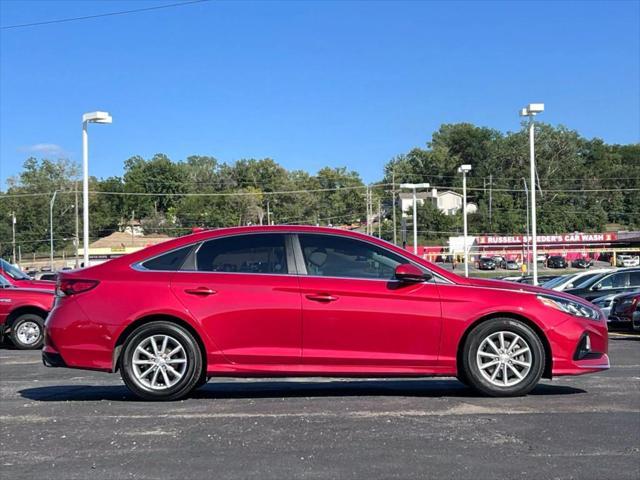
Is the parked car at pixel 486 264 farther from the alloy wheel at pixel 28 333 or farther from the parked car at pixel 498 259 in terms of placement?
the alloy wheel at pixel 28 333

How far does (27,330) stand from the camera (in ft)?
43.4

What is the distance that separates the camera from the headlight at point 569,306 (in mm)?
6422

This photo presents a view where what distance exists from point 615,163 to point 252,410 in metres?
131

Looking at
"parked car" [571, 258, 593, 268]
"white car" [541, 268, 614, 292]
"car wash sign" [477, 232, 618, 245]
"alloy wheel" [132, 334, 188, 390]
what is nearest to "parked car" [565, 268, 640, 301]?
"white car" [541, 268, 614, 292]

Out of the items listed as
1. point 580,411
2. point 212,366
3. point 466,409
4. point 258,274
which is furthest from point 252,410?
point 580,411

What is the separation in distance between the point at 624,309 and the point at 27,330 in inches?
488

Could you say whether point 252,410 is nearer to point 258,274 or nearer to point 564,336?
point 258,274

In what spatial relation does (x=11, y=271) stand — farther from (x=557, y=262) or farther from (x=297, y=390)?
(x=557, y=262)

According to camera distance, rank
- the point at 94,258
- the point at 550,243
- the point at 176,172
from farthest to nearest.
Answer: the point at 176,172
the point at 550,243
the point at 94,258

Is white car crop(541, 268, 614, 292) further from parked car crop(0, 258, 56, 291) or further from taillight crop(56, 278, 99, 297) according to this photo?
taillight crop(56, 278, 99, 297)

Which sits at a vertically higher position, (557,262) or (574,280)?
(557,262)

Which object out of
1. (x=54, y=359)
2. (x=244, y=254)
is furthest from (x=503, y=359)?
(x=54, y=359)

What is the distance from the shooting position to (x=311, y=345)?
6.24 m

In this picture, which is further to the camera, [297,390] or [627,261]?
[627,261]
